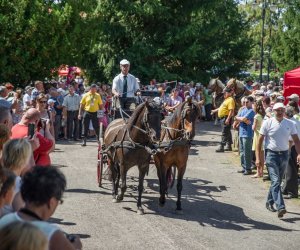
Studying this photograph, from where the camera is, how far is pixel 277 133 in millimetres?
10258

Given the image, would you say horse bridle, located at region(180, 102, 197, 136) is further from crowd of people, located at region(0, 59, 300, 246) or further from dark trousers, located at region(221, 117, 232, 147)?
dark trousers, located at region(221, 117, 232, 147)

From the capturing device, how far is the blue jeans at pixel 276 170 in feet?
32.9

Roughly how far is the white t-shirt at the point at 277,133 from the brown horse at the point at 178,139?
1322 mm

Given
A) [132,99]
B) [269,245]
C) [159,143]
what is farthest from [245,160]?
[269,245]

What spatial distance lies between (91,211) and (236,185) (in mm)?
4252

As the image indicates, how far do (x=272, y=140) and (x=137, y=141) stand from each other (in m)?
2.40

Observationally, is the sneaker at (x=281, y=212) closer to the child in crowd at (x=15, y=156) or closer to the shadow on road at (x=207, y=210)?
the shadow on road at (x=207, y=210)

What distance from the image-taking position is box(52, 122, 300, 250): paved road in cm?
843

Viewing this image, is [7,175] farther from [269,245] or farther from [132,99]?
[132,99]

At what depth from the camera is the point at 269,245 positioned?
841 centimetres

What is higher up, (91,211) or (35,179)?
(35,179)

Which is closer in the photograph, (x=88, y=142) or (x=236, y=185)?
(x=236, y=185)

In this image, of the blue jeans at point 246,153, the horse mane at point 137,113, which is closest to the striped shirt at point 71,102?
the blue jeans at point 246,153

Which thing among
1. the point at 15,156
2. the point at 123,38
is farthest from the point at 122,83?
the point at 123,38
